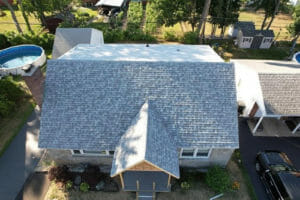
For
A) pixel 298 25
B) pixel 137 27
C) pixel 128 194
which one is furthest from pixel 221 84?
pixel 137 27

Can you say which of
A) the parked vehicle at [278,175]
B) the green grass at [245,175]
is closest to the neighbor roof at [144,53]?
the green grass at [245,175]

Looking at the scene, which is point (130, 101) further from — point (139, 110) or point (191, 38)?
point (191, 38)

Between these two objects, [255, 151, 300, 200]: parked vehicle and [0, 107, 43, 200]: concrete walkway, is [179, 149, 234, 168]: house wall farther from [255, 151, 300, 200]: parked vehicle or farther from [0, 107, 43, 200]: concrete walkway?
Result: [0, 107, 43, 200]: concrete walkway

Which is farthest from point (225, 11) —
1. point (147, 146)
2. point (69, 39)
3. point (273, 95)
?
point (147, 146)

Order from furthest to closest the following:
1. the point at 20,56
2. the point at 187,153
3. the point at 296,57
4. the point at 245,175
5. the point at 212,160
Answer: the point at 20,56
the point at 296,57
the point at 245,175
the point at 212,160
the point at 187,153

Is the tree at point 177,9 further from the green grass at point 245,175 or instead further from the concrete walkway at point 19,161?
the concrete walkway at point 19,161
